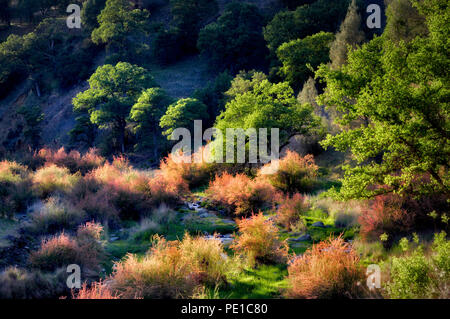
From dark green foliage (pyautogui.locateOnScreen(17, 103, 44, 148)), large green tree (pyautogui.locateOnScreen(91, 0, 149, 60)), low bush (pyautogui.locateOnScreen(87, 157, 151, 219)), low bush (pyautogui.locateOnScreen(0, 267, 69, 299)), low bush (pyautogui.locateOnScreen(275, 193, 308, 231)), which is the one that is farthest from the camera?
large green tree (pyautogui.locateOnScreen(91, 0, 149, 60))

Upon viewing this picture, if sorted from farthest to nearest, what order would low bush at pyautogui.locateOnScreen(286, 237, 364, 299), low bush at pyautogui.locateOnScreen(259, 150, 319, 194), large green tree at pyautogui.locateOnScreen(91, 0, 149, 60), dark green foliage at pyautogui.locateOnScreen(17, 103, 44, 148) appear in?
1. large green tree at pyautogui.locateOnScreen(91, 0, 149, 60)
2. dark green foliage at pyautogui.locateOnScreen(17, 103, 44, 148)
3. low bush at pyautogui.locateOnScreen(259, 150, 319, 194)
4. low bush at pyautogui.locateOnScreen(286, 237, 364, 299)

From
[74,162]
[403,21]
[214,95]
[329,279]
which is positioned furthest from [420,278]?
[214,95]

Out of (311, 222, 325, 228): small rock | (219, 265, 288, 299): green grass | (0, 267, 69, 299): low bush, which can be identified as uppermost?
(0, 267, 69, 299): low bush

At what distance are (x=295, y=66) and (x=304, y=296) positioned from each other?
32996 millimetres

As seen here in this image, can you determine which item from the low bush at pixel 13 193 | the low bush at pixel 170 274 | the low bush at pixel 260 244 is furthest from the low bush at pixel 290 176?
the low bush at pixel 13 193

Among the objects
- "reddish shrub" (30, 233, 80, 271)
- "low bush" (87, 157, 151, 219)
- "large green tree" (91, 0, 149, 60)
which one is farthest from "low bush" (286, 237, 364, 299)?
"large green tree" (91, 0, 149, 60)

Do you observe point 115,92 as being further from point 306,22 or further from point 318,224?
point 318,224

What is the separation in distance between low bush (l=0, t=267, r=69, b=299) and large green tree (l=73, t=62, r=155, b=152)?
3019 centimetres

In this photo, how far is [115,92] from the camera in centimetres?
3728

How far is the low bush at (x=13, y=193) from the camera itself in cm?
1253

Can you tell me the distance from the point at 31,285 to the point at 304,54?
113ft

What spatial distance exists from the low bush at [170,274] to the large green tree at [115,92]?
30791mm

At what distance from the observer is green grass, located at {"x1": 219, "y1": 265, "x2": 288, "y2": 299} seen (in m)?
7.31

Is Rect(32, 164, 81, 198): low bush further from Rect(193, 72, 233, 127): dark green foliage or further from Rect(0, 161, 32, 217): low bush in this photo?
Rect(193, 72, 233, 127): dark green foliage
